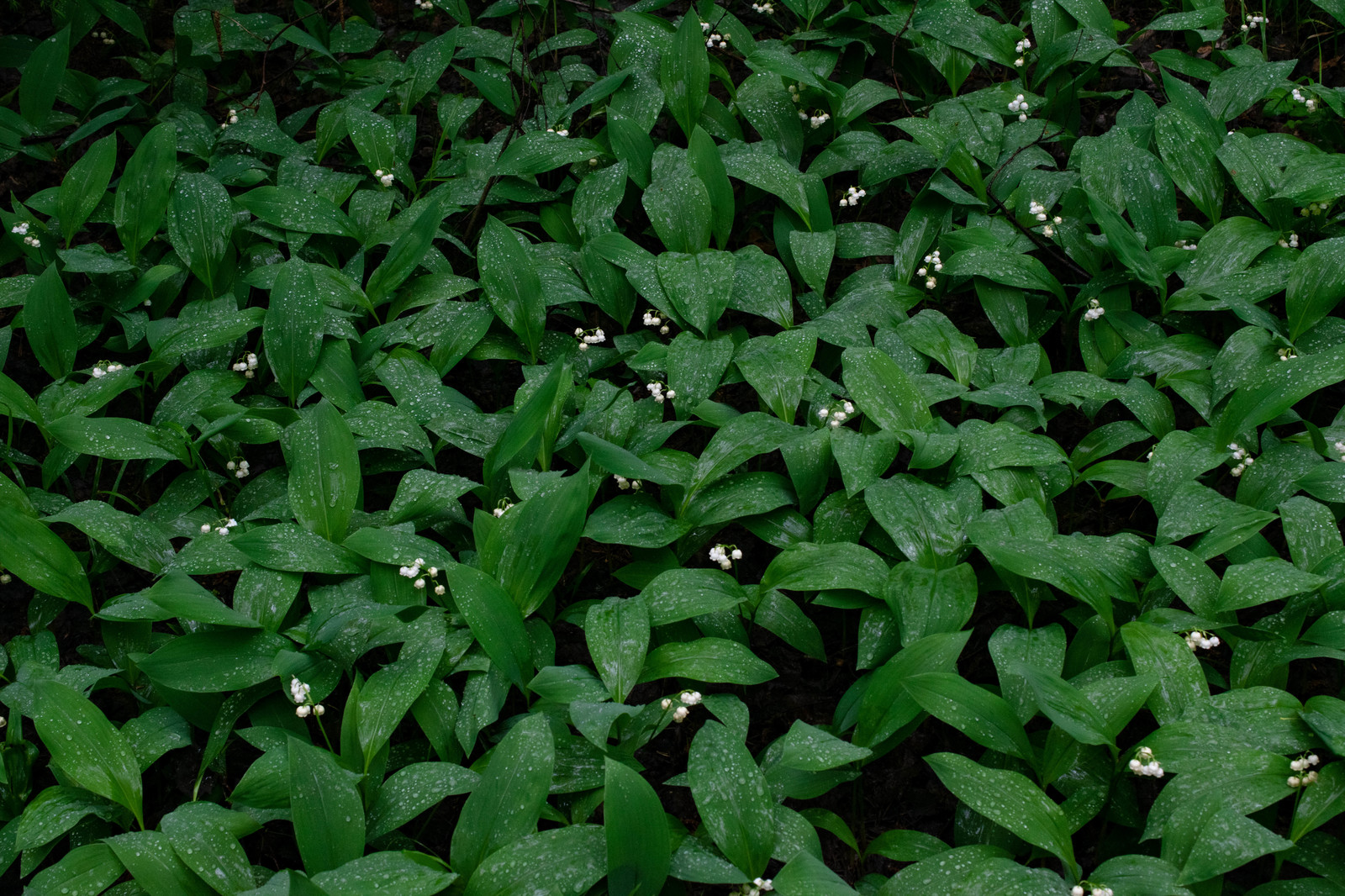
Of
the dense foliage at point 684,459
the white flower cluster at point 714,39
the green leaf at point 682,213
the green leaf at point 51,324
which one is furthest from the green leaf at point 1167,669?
the green leaf at point 51,324

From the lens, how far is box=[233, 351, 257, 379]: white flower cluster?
3.08 metres

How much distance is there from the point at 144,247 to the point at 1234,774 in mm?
3699

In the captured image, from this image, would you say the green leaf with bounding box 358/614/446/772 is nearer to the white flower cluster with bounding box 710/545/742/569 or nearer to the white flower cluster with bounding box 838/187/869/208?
the white flower cluster with bounding box 710/545/742/569

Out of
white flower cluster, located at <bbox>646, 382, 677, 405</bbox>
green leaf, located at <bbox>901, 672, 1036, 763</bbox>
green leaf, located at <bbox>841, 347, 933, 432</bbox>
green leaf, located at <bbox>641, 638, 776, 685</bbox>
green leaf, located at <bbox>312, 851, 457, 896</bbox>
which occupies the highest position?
green leaf, located at <bbox>841, 347, 933, 432</bbox>

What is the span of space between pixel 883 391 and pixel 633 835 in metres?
1.44

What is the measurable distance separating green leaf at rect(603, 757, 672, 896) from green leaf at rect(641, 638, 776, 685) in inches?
16.3

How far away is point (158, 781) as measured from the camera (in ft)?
7.86

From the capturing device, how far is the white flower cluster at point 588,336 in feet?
10.3

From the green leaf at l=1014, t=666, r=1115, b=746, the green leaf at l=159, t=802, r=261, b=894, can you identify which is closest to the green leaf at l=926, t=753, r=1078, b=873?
the green leaf at l=1014, t=666, r=1115, b=746

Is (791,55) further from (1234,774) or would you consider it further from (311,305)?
(1234,774)

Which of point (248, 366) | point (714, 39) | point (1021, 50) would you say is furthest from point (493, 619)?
point (1021, 50)

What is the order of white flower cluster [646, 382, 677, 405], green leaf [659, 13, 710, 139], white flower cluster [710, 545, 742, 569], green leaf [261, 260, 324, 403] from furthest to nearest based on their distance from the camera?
green leaf [659, 13, 710, 139] < green leaf [261, 260, 324, 403] < white flower cluster [646, 382, 677, 405] < white flower cluster [710, 545, 742, 569]

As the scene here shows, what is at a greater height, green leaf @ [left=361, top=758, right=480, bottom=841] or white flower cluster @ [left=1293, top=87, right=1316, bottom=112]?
white flower cluster @ [left=1293, top=87, right=1316, bottom=112]

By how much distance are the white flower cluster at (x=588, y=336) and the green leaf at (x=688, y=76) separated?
101cm
